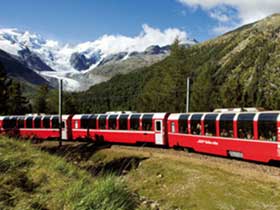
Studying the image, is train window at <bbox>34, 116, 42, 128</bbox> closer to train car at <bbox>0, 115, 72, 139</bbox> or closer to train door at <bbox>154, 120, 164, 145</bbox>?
train car at <bbox>0, 115, 72, 139</bbox>

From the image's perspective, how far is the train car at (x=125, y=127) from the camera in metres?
34.9

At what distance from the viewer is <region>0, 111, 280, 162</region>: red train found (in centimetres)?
2230

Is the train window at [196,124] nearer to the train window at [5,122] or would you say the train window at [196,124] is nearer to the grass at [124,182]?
the grass at [124,182]

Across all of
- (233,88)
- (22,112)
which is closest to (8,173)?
(233,88)

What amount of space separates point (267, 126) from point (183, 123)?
391 inches

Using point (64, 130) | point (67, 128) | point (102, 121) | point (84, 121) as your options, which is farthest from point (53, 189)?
point (64, 130)

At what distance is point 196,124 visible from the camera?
29297 mm

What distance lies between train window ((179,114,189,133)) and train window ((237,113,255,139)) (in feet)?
21.9

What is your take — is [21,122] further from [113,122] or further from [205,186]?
[205,186]

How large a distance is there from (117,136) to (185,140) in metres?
10.3

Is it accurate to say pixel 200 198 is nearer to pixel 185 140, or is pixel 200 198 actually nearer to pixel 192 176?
pixel 192 176

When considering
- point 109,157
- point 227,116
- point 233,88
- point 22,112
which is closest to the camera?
point 227,116

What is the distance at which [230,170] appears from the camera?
22.7 m

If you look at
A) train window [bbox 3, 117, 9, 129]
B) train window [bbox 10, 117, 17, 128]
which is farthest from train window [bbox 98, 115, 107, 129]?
train window [bbox 3, 117, 9, 129]
